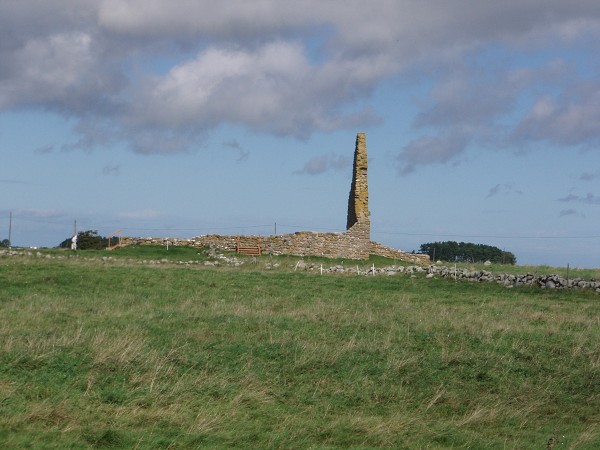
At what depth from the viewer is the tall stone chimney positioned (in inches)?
1948

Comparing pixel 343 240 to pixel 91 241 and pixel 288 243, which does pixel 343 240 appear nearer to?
pixel 288 243

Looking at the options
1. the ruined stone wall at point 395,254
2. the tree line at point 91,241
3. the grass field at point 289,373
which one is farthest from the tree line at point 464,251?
the grass field at point 289,373

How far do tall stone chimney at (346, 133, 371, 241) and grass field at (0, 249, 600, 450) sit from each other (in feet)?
82.6

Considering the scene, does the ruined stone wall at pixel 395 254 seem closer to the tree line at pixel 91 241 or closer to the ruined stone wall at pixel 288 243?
the ruined stone wall at pixel 288 243

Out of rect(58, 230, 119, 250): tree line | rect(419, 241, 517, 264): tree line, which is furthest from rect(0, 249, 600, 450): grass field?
rect(419, 241, 517, 264): tree line

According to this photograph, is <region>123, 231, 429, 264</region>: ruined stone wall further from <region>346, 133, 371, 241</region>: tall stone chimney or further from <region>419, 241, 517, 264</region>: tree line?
<region>419, 241, 517, 264</region>: tree line

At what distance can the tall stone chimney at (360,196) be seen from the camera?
49.5 m

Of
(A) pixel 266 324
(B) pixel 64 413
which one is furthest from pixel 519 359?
(B) pixel 64 413

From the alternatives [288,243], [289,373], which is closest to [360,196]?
[288,243]

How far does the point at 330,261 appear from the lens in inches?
1711

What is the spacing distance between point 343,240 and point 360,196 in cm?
355

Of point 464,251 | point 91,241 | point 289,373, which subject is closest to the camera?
point 289,373

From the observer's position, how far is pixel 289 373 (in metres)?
14.5

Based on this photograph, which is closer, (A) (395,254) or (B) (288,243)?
(B) (288,243)
